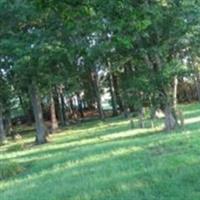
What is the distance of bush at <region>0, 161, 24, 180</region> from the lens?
45.8 ft

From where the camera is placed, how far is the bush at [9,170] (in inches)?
550

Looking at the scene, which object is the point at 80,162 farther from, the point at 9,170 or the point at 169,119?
the point at 169,119

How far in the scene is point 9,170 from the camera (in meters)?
14.3

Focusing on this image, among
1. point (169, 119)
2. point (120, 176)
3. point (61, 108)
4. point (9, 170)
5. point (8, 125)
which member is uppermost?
point (61, 108)

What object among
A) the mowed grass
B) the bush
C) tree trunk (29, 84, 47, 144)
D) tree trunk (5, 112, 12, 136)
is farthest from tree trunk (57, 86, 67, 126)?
the mowed grass

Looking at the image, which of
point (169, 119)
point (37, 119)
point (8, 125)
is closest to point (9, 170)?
point (169, 119)

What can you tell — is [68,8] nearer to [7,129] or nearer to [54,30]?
[54,30]

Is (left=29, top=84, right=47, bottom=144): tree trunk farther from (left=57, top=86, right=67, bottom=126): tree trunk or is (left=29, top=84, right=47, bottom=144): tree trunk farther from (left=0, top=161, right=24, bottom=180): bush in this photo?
(left=57, top=86, right=67, bottom=126): tree trunk

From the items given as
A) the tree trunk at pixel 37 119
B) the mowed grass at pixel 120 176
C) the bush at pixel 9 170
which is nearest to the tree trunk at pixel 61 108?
the tree trunk at pixel 37 119

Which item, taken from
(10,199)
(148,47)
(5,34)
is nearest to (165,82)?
(148,47)

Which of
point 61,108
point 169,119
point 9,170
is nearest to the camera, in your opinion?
point 9,170

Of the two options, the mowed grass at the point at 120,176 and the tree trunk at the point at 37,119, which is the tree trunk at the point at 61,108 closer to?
the tree trunk at the point at 37,119

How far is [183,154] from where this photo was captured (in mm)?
11797

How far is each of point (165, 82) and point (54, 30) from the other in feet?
20.7
